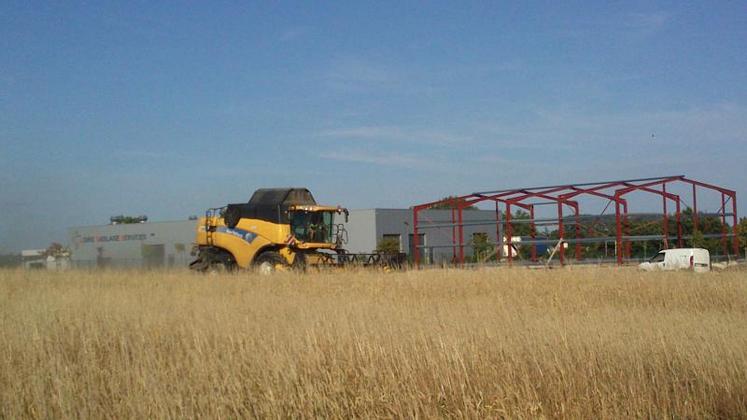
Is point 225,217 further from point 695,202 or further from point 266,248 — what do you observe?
point 695,202

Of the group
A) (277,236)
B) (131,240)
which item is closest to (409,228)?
(131,240)

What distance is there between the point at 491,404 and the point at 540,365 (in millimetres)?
1163

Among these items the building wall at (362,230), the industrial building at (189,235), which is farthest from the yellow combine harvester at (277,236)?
the building wall at (362,230)

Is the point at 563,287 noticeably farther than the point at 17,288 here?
No

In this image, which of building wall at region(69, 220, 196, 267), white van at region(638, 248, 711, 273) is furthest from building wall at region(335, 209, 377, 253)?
white van at region(638, 248, 711, 273)

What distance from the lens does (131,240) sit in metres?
64.1

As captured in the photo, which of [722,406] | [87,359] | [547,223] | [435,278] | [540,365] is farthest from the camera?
[547,223]

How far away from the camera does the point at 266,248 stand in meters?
28.0

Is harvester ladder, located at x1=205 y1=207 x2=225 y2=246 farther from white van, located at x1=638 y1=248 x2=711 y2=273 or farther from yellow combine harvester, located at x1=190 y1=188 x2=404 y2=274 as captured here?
white van, located at x1=638 y1=248 x2=711 y2=273

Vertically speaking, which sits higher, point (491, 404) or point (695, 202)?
point (695, 202)

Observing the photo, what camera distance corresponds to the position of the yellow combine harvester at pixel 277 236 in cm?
2730

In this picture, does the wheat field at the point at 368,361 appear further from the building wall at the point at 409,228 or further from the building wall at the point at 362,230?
the building wall at the point at 409,228

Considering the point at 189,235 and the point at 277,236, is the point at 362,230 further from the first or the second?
the point at 277,236

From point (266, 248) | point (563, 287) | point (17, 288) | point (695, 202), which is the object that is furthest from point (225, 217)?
point (695, 202)
